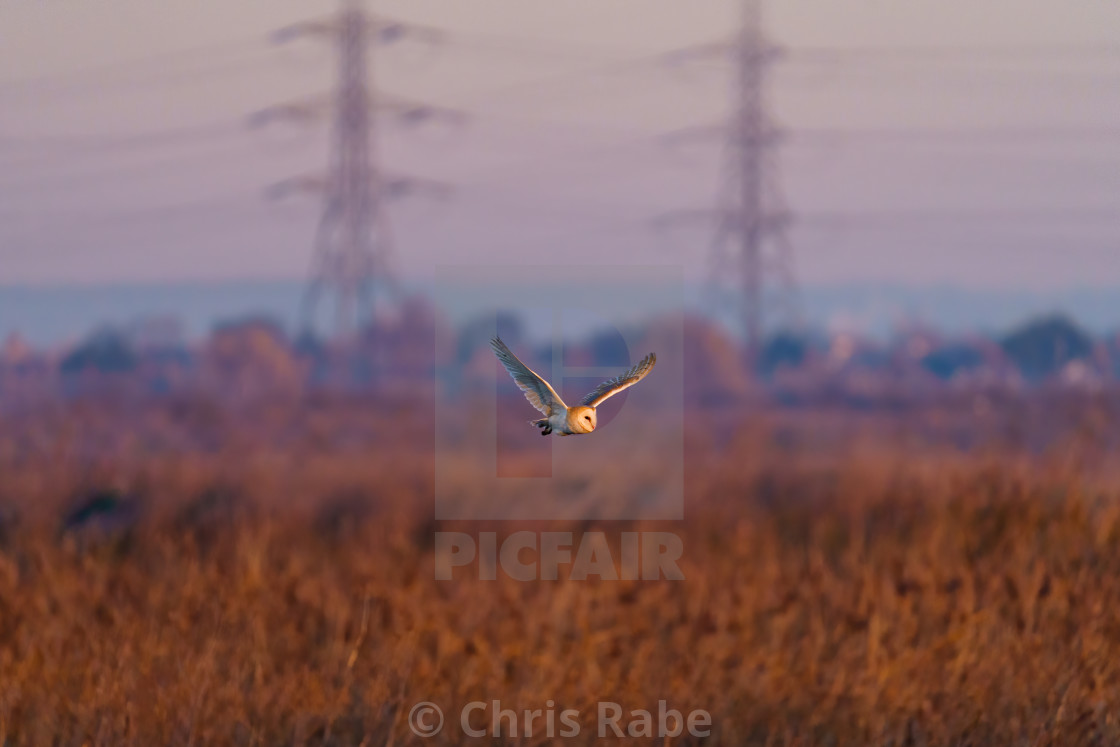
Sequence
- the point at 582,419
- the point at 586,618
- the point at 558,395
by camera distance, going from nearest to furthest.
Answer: the point at 582,419 < the point at 558,395 < the point at 586,618

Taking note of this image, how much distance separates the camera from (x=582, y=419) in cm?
247

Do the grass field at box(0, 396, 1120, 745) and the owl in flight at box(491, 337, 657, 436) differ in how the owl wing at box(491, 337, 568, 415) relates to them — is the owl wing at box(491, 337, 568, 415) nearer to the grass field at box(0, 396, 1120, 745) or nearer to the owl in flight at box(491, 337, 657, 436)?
the owl in flight at box(491, 337, 657, 436)

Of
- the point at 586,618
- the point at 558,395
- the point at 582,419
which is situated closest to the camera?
the point at 582,419

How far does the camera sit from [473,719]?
693cm

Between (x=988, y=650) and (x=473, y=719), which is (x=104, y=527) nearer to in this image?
(x=473, y=719)

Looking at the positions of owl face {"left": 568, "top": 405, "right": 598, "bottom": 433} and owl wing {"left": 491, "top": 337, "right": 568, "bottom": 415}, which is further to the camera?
owl wing {"left": 491, "top": 337, "right": 568, "bottom": 415}

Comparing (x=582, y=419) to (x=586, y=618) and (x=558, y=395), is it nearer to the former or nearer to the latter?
(x=558, y=395)

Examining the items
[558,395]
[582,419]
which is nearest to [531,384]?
[558,395]

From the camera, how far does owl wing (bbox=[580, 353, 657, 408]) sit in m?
2.58

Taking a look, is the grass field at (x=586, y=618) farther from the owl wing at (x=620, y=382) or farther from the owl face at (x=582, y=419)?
the owl face at (x=582, y=419)

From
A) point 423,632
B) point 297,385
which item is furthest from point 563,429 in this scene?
point 297,385

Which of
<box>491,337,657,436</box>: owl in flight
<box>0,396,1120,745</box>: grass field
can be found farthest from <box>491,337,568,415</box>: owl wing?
<box>0,396,1120,745</box>: grass field

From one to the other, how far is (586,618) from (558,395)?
237 inches

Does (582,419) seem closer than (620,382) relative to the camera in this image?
Yes
